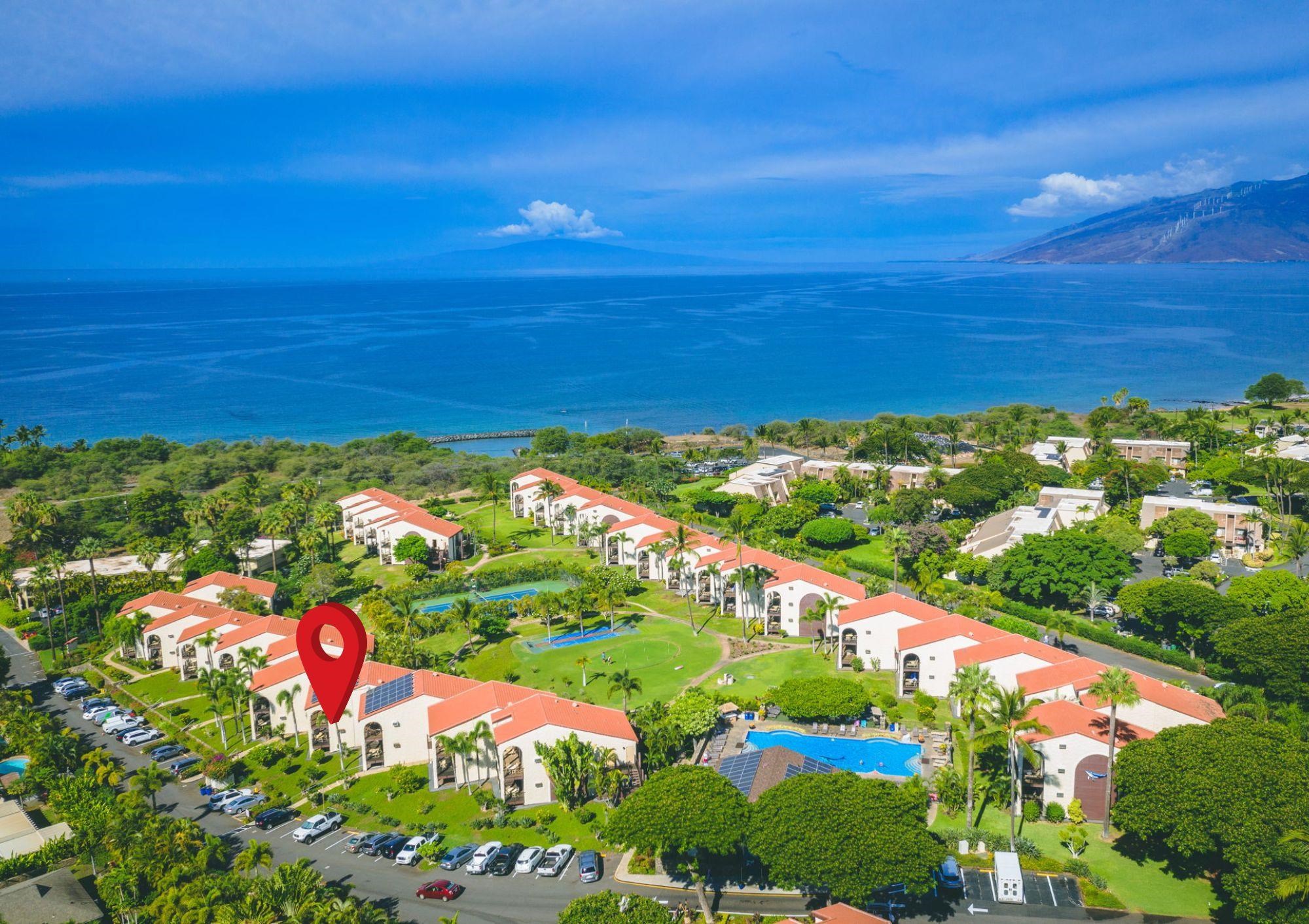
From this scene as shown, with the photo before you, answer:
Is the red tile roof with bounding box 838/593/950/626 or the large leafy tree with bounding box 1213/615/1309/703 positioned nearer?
the large leafy tree with bounding box 1213/615/1309/703

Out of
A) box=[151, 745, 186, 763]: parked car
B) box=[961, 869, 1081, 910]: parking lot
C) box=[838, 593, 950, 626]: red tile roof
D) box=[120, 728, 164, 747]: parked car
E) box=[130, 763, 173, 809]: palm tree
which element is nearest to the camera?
box=[961, 869, 1081, 910]: parking lot

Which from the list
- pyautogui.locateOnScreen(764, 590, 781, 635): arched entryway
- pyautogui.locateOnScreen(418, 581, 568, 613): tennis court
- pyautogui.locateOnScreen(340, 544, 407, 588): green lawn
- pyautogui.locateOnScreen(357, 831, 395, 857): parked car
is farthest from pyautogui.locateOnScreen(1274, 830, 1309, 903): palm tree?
pyautogui.locateOnScreen(340, 544, 407, 588): green lawn

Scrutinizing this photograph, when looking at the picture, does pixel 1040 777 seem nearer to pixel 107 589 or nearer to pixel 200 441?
pixel 107 589

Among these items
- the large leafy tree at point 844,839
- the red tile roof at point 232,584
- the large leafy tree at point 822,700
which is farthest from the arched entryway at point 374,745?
the red tile roof at point 232,584

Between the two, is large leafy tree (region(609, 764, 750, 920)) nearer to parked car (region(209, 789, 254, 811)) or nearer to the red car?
the red car

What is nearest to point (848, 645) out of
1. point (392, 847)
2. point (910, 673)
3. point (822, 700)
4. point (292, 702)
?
point (910, 673)

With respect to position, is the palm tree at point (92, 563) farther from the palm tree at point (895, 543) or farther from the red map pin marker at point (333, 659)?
the palm tree at point (895, 543)
